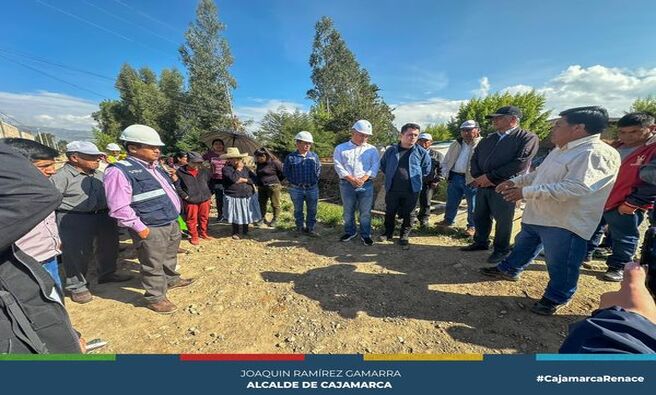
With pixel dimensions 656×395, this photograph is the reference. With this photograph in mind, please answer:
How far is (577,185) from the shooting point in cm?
210

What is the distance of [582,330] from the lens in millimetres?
926

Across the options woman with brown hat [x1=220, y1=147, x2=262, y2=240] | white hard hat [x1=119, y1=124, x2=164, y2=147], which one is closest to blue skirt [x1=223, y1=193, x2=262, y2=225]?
woman with brown hat [x1=220, y1=147, x2=262, y2=240]

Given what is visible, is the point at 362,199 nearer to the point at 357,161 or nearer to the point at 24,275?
the point at 357,161

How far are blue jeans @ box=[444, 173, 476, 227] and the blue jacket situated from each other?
2.88 feet

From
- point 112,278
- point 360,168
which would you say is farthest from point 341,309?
point 112,278

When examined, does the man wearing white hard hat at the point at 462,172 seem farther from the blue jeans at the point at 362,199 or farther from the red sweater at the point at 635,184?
the red sweater at the point at 635,184

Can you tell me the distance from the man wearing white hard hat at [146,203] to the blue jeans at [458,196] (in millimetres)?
4037

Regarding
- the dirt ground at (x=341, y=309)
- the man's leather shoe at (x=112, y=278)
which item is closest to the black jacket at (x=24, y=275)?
the dirt ground at (x=341, y=309)

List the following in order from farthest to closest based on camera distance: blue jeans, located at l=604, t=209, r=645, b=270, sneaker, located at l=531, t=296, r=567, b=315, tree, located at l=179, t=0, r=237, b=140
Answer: tree, located at l=179, t=0, r=237, b=140 < blue jeans, located at l=604, t=209, r=645, b=270 < sneaker, located at l=531, t=296, r=567, b=315

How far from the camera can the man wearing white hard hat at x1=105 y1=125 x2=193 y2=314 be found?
2.33m

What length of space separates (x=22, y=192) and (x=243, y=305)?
2113mm

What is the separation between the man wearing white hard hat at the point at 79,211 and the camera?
2.79m

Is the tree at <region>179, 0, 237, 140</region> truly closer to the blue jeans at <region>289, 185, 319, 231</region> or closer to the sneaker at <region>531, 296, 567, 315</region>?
the blue jeans at <region>289, 185, 319, 231</region>

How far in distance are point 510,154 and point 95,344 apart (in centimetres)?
425
